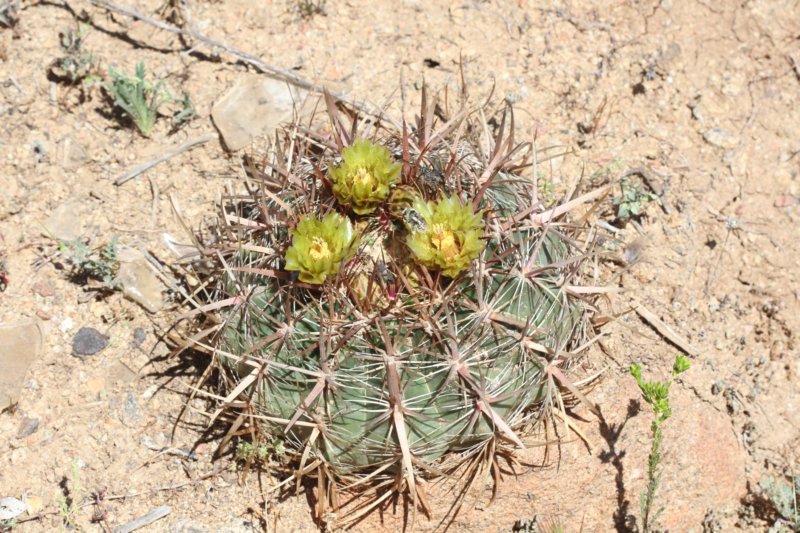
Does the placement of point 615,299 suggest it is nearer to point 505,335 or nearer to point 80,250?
point 505,335

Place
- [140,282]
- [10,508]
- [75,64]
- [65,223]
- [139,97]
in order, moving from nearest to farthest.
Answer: [10,508] → [140,282] → [65,223] → [139,97] → [75,64]

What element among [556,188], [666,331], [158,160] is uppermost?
[556,188]

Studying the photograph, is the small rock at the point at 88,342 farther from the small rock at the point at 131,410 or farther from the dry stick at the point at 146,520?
the dry stick at the point at 146,520

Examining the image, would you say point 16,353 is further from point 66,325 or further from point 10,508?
point 10,508

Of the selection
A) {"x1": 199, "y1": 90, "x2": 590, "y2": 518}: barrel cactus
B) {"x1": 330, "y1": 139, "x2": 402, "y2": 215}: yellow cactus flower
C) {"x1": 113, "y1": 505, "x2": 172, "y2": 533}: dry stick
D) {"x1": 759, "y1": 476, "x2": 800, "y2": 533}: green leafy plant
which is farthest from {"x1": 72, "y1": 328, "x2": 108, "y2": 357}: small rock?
{"x1": 759, "y1": 476, "x2": 800, "y2": 533}: green leafy plant

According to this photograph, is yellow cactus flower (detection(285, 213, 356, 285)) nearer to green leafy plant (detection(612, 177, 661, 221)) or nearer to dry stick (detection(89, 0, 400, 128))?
dry stick (detection(89, 0, 400, 128))

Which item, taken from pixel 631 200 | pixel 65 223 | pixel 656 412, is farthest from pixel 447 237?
pixel 65 223
